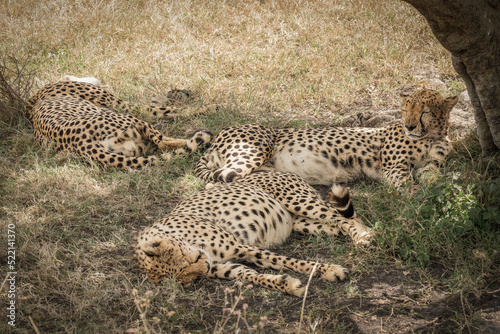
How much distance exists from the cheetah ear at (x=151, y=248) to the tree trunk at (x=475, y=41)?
2.17m

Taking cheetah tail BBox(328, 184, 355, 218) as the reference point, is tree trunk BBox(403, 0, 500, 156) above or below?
above

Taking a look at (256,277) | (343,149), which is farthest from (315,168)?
(256,277)

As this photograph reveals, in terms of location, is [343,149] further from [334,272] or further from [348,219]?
[334,272]

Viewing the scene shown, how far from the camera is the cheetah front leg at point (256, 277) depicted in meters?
3.49

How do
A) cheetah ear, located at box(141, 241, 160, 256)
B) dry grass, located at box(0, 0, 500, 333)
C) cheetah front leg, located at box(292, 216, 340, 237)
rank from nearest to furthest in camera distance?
dry grass, located at box(0, 0, 500, 333) < cheetah ear, located at box(141, 241, 160, 256) < cheetah front leg, located at box(292, 216, 340, 237)

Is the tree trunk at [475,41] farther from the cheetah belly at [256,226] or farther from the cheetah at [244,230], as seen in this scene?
the cheetah belly at [256,226]

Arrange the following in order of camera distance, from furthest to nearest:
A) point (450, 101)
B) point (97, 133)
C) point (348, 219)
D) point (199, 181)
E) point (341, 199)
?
point (97, 133)
point (199, 181)
point (450, 101)
point (348, 219)
point (341, 199)

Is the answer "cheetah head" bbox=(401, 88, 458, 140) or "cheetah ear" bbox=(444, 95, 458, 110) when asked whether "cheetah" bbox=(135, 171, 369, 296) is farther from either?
"cheetah ear" bbox=(444, 95, 458, 110)

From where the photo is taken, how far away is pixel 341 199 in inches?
157

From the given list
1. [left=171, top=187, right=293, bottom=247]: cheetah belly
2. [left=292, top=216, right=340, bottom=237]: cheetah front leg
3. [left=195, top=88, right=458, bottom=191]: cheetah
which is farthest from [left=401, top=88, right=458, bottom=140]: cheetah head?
[left=171, top=187, right=293, bottom=247]: cheetah belly

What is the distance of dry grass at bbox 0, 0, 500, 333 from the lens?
10.8 feet

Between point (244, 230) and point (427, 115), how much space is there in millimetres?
2226

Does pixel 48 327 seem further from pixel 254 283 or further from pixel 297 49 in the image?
→ pixel 297 49

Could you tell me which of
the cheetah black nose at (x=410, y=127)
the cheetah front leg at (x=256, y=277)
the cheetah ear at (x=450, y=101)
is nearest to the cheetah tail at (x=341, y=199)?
the cheetah front leg at (x=256, y=277)
